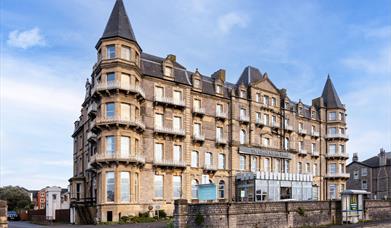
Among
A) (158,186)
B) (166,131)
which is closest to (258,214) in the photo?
(158,186)

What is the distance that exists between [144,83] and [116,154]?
833 centimetres

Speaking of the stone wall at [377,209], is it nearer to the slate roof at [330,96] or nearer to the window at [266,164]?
the window at [266,164]

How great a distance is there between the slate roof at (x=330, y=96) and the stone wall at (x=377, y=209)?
93.8 ft

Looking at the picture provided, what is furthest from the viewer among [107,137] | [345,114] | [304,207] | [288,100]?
[345,114]

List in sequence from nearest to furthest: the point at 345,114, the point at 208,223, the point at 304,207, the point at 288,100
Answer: the point at 208,223
the point at 304,207
the point at 288,100
the point at 345,114

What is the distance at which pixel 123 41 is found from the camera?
4012 cm

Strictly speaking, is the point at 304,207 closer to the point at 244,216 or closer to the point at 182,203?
the point at 244,216

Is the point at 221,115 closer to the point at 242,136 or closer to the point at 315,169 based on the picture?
the point at 242,136

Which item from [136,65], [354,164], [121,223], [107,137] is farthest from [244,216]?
[354,164]

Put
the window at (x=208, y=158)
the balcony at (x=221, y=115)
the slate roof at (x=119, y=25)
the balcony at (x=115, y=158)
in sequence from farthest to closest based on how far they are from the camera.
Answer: the balcony at (x=221, y=115), the window at (x=208, y=158), the slate roof at (x=119, y=25), the balcony at (x=115, y=158)

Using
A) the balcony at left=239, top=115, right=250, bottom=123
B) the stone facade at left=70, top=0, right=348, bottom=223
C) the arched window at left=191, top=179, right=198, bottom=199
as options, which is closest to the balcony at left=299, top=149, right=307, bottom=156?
the stone facade at left=70, top=0, right=348, bottom=223

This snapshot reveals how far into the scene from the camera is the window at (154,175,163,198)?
142ft

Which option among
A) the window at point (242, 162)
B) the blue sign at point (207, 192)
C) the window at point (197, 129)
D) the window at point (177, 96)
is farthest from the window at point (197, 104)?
the blue sign at point (207, 192)

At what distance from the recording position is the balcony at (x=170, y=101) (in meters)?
43.7
